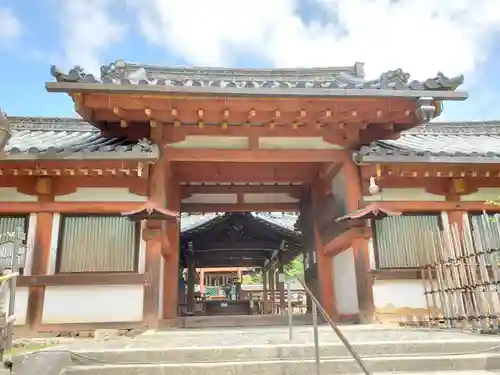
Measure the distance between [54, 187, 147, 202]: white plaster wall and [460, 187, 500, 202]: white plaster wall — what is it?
20.3ft

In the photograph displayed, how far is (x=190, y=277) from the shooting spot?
1605 centimetres

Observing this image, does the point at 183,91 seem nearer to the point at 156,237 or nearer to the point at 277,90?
the point at 277,90

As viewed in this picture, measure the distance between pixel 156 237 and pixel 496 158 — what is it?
6.15m

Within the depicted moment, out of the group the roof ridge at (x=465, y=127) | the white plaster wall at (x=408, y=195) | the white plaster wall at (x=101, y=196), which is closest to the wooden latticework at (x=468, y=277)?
the white plaster wall at (x=408, y=195)

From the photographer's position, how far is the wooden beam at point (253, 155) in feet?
26.6

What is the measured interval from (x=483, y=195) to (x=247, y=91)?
5179 mm

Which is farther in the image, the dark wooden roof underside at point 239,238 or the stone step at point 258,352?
the dark wooden roof underside at point 239,238

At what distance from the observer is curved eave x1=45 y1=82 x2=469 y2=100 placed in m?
6.73

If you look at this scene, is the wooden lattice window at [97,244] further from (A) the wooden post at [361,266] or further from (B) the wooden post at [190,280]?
(B) the wooden post at [190,280]

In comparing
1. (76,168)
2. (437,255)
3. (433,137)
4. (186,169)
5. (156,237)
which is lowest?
(437,255)

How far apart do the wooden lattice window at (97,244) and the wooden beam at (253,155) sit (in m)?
1.50

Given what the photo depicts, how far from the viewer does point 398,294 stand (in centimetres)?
782

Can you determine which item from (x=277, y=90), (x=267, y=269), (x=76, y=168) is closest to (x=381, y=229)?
(x=277, y=90)

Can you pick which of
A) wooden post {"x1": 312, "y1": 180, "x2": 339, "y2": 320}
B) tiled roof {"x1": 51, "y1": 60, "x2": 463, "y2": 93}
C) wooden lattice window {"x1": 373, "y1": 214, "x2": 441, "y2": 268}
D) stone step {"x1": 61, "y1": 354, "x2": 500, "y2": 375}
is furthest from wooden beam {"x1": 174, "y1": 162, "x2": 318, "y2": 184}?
stone step {"x1": 61, "y1": 354, "x2": 500, "y2": 375}
